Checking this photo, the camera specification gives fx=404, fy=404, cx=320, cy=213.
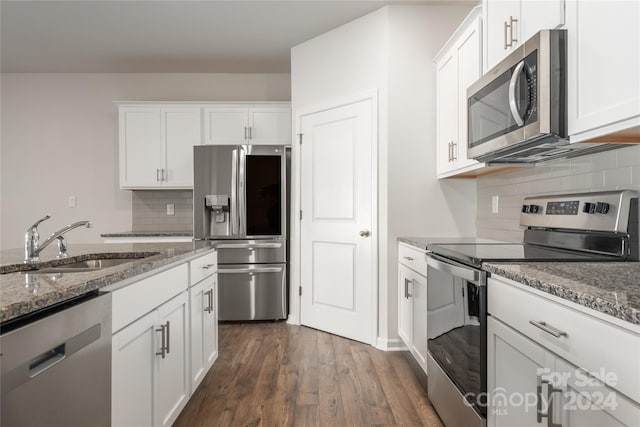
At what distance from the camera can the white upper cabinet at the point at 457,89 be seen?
233 centimetres

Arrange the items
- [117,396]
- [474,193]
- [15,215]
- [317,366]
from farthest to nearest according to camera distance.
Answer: [15,215] → [474,193] → [317,366] → [117,396]

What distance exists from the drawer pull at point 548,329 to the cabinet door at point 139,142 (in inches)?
156

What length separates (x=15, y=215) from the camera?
15.4ft

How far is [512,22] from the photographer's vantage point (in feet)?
6.14

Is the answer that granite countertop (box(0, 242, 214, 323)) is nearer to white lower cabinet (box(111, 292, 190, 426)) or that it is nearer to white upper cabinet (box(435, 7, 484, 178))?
white lower cabinet (box(111, 292, 190, 426))

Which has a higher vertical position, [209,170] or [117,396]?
[209,170]

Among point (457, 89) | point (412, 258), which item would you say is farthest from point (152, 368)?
point (457, 89)

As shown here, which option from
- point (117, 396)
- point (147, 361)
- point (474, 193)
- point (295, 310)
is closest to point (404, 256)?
point (474, 193)

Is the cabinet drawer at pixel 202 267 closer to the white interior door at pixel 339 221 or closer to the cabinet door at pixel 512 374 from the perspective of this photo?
the white interior door at pixel 339 221

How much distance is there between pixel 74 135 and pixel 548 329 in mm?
5194

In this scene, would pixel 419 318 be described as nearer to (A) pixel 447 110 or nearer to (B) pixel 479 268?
(B) pixel 479 268

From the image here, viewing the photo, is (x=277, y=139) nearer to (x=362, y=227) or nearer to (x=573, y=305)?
(x=362, y=227)

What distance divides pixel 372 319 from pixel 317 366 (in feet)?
2.16

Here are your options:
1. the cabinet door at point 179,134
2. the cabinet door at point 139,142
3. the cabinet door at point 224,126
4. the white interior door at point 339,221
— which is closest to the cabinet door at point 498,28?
the white interior door at point 339,221
